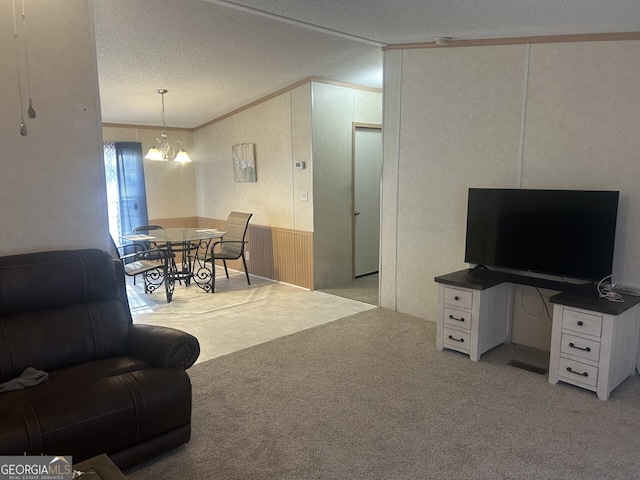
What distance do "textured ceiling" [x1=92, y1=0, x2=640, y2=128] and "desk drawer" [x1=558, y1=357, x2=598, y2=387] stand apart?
7.28 feet

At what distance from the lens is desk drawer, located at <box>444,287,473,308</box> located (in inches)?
139

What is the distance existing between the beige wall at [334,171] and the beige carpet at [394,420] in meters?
2.12

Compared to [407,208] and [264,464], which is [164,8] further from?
[264,464]

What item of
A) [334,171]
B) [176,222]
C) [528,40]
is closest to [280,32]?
[528,40]

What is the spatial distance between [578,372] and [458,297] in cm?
94

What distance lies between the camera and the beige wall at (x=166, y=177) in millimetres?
7348

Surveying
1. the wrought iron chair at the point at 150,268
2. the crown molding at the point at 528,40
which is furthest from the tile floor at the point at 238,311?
the crown molding at the point at 528,40

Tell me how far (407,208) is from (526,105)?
55.2 inches

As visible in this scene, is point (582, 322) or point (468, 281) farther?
point (468, 281)

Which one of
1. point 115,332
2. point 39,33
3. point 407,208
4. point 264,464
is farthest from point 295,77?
point 264,464

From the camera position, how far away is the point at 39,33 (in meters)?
2.62

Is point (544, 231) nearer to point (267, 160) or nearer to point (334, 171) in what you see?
point (334, 171)

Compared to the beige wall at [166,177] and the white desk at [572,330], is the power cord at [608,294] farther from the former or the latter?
the beige wall at [166,177]

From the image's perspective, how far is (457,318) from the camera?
3.60 metres
